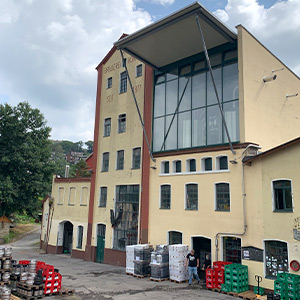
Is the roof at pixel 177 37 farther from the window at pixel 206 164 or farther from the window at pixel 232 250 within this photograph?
the window at pixel 232 250

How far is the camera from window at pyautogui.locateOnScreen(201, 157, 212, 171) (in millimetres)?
17000

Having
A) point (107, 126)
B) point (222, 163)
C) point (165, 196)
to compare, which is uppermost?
point (107, 126)

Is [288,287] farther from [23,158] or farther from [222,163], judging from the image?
[23,158]

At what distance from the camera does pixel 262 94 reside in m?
17.3

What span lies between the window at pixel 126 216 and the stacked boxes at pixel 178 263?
4779mm

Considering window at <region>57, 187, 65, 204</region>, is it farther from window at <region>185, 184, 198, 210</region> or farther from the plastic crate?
the plastic crate

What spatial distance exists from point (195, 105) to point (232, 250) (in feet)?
27.8

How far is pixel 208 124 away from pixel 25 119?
23333mm

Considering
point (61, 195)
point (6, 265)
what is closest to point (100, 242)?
point (61, 195)

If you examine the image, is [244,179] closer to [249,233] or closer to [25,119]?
[249,233]

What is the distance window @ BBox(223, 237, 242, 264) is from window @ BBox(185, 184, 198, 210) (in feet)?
8.55

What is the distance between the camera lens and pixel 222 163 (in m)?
16.5

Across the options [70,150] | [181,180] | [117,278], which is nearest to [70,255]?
[117,278]

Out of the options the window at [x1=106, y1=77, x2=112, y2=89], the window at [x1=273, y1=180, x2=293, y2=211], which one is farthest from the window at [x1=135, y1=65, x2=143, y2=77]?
the window at [x1=273, y1=180, x2=293, y2=211]
